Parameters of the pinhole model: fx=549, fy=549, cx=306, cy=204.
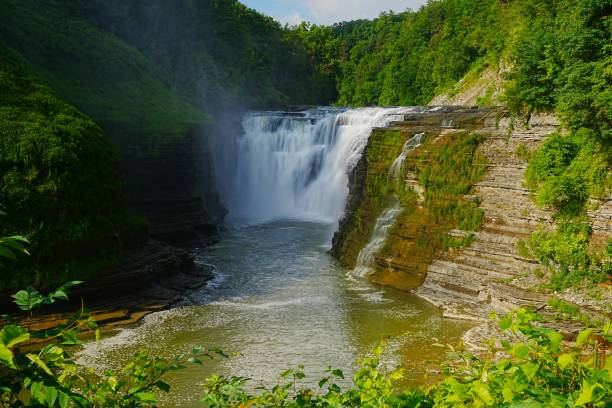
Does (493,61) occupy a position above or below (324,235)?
above

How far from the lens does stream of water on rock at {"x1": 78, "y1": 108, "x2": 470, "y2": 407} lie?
47.5 feet

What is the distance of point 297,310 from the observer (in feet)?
60.9

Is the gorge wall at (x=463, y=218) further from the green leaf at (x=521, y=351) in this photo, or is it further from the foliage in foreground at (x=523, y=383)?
the green leaf at (x=521, y=351)

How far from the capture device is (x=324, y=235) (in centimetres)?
3028

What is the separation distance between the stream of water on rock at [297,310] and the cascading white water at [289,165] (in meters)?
0.14

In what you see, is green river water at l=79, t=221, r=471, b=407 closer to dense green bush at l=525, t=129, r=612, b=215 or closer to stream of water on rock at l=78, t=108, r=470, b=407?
stream of water on rock at l=78, t=108, r=470, b=407

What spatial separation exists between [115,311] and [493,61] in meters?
36.2

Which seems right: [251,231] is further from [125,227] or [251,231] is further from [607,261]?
[607,261]

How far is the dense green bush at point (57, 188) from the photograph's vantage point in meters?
17.2

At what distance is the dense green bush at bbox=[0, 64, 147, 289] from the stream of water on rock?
3.35 metres

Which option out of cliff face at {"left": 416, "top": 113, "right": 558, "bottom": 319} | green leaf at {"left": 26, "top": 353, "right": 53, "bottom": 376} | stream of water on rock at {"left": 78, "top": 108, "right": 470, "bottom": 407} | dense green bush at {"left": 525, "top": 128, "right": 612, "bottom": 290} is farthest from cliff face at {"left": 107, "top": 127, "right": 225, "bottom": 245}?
green leaf at {"left": 26, "top": 353, "right": 53, "bottom": 376}

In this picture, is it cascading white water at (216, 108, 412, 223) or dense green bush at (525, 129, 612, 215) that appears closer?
dense green bush at (525, 129, 612, 215)

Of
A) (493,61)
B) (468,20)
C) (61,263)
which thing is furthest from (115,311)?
(468,20)

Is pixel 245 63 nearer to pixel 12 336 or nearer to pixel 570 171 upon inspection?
pixel 570 171
